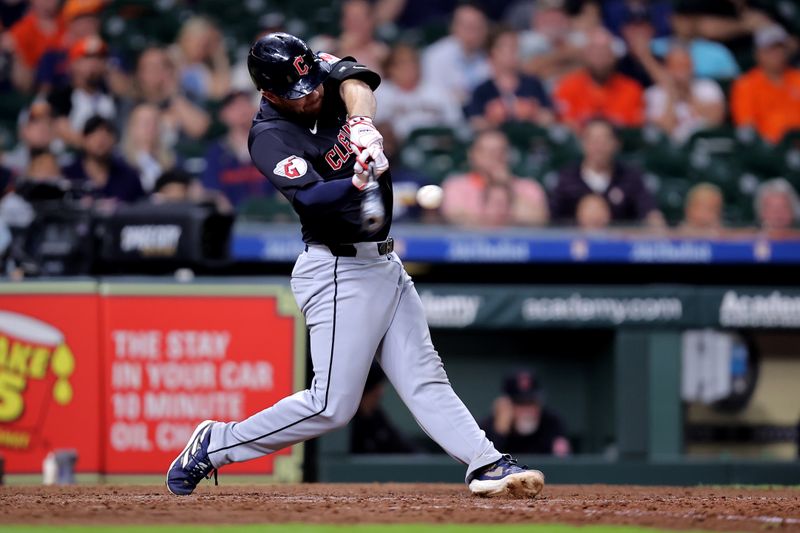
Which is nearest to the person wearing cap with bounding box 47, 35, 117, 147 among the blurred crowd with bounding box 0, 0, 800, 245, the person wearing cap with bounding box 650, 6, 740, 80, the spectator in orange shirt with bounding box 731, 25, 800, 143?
the blurred crowd with bounding box 0, 0, 800, 245

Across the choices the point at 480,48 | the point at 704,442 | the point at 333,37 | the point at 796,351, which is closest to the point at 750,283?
the point at 796,351

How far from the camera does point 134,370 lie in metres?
6.68

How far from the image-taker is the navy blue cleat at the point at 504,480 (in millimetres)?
4406

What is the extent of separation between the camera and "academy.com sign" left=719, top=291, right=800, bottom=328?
7250mm

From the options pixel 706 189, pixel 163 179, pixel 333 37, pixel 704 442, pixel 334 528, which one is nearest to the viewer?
pixel 334 528

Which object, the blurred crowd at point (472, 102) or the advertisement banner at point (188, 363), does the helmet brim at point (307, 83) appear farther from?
the blurred crowd at point (472, 102)

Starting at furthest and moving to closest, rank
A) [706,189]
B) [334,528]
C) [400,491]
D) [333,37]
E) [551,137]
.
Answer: [333,37] < [551,137] < [706,189] < [400,491] < [334,528]

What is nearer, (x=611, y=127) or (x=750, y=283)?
(x=750, y=283)

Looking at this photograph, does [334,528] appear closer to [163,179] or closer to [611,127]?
[163,179]

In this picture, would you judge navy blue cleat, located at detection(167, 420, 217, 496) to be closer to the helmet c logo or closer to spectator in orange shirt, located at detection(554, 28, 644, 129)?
the helmet c logo

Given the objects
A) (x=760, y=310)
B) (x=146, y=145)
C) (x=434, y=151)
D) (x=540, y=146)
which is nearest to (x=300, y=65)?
(x=760, y=310)

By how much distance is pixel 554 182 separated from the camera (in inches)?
342

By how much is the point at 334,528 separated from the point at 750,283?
485cm

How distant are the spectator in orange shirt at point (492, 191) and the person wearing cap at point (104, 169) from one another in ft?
6.97
